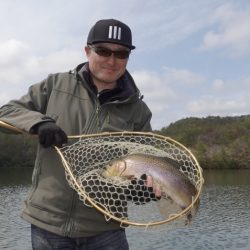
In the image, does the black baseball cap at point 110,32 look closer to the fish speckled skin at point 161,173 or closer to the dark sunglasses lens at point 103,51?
the dark sunglasses lens at point 103,51

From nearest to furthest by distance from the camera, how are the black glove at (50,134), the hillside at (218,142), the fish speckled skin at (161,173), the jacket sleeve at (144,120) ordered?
the black glove at (50,134) → the fish speckled skin at (161,173) → the jacket sleeve at (144,120) → the hillside at (218,142)

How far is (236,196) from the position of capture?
53.7m

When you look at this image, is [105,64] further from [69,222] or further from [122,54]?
[69,222]

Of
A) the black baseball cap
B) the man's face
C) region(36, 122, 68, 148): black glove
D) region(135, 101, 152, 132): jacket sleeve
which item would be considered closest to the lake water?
region(135, 101, 152, 132): jacket sleeve

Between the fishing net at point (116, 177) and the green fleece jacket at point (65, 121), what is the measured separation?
0.12 meters

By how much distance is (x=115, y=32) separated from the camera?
403cm

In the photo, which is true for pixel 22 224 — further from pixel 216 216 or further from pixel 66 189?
pixel 66 189

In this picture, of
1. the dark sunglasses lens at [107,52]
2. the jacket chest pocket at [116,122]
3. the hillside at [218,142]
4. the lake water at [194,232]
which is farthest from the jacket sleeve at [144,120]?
the hillside at [218,142]

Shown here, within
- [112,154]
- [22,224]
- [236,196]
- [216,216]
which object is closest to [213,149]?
[236,196]

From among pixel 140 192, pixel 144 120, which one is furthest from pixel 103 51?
pixel 140 192

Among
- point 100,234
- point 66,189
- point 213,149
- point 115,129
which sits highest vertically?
point 213,149

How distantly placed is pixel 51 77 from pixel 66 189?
1.10 metres

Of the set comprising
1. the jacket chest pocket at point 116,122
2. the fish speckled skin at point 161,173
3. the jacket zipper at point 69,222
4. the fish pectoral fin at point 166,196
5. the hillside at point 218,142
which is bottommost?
the jacket zipper at point 69,222

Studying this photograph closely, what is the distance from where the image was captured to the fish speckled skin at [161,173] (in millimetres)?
3941
